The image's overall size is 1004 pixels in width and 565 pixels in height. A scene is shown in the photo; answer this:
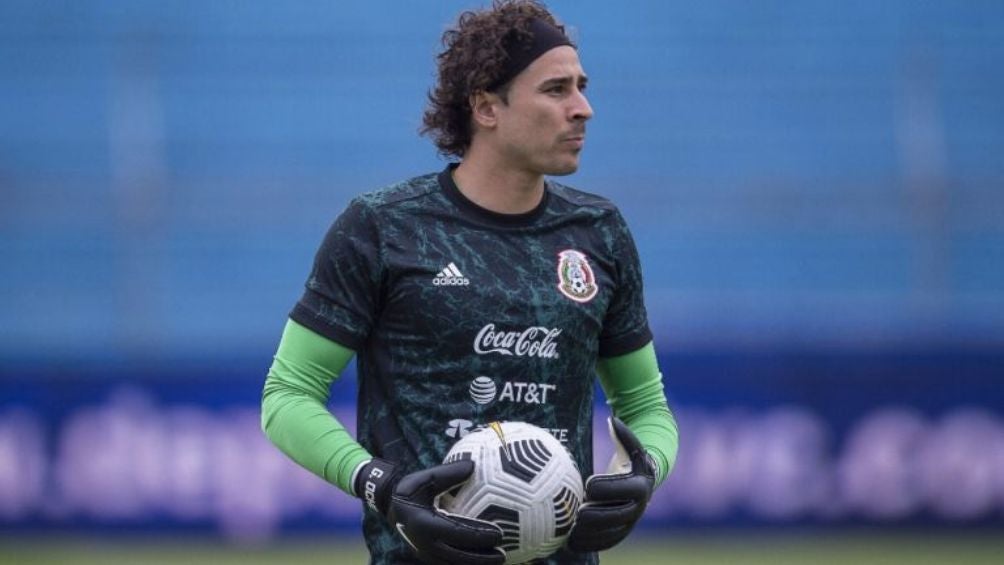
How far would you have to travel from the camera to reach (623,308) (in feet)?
14.1

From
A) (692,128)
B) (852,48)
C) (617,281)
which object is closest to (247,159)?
(692,128)

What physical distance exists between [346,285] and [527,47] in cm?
74

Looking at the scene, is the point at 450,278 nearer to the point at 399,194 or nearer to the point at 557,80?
the point at 399,194

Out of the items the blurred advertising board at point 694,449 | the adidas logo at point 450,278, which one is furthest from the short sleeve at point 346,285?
the blurred advertising board at point 694,449

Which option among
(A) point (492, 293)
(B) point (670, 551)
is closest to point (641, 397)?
(A) point (492, 293)

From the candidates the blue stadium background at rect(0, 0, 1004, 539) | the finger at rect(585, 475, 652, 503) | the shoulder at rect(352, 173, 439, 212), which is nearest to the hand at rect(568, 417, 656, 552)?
the finger at rect(585, 475, 652, 503)

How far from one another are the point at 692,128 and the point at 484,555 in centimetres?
1163

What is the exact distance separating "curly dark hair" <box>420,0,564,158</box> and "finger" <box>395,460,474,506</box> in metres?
1.00

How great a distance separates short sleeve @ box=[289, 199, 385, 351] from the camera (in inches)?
158

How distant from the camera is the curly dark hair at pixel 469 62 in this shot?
13.8ft

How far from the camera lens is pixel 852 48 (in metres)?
16.2

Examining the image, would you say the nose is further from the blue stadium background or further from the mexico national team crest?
the blue stadium background

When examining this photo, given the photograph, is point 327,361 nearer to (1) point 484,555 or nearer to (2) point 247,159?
(1) point 484,555

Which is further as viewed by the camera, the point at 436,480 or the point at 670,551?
the point at 670,551
